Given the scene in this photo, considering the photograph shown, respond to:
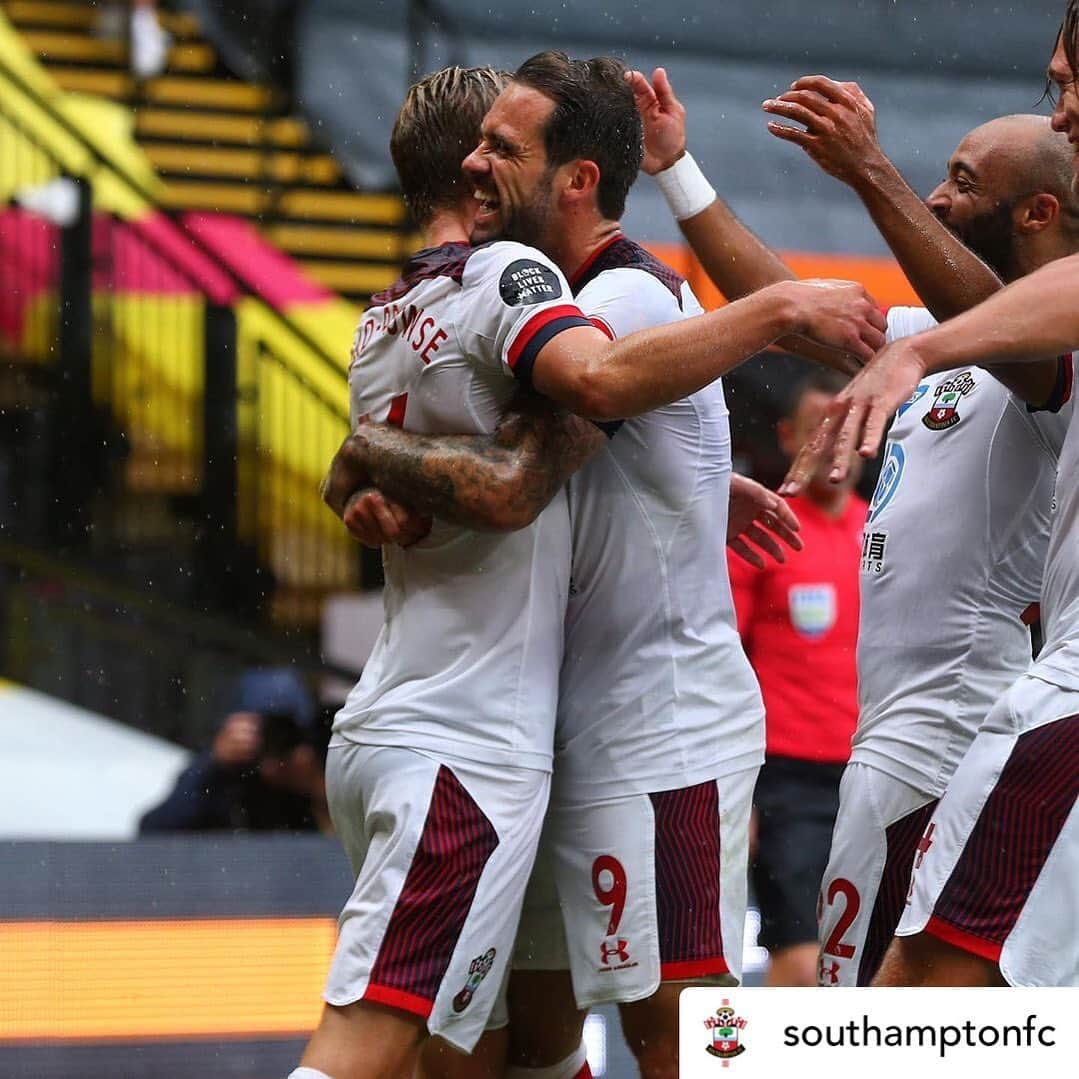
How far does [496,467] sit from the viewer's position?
9.12ft

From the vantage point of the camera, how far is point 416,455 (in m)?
2.87

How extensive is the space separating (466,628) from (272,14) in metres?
8.94

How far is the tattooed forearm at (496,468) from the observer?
2.78 m

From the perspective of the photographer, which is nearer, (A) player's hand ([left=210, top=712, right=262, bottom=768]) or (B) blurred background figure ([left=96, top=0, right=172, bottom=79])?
(A) player's hand ([left=210, top=712, right=262, bottom=768])

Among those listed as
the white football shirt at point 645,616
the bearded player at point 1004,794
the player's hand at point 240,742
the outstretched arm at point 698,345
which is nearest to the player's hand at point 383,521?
the white football shirt at point 645,616

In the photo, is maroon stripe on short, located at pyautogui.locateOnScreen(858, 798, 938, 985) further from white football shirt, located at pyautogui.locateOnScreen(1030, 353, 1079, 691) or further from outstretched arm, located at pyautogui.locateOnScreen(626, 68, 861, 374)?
outstretched arm, located at pyautogui.locateOnScreen(626, 68, 861, 374)

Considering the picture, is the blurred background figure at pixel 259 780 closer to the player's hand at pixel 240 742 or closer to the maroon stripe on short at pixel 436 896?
the player's hand at pixel 240 742

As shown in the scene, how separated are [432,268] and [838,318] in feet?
2.06

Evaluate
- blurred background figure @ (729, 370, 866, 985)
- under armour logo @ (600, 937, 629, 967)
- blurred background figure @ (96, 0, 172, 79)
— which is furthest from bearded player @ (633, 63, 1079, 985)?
blurred background figure @ (96, 0, 172, 79)

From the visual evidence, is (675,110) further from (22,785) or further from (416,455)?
(22,785)

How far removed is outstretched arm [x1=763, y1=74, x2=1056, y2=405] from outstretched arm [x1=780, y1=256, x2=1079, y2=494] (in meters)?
0.35

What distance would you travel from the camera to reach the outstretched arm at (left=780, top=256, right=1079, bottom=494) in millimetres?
2455

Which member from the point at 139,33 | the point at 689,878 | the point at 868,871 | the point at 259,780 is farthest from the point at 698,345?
the point at 139,33

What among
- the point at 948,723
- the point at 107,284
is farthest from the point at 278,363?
the point at 948,723
